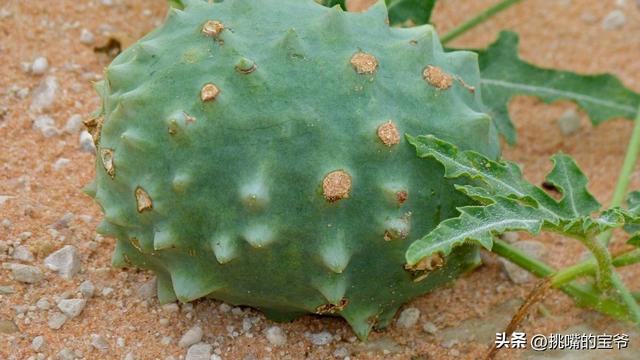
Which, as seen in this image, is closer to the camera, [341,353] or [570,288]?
[341,353]

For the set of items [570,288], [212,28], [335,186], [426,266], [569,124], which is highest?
[212,28]

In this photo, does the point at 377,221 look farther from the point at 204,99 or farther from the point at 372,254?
the point at 204,99

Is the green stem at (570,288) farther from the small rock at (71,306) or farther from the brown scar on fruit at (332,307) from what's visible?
the small rock at (71,306)

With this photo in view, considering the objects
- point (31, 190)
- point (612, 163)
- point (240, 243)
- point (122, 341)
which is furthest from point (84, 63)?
point (612, 163)

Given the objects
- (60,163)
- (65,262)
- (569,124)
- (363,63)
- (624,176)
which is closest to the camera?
(363,63)

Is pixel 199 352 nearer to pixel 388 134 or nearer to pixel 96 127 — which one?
pixel 96 127

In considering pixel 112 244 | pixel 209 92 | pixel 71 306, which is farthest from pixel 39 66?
pixel 209 92

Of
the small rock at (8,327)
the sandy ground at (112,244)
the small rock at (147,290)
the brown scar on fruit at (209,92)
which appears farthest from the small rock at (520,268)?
the small rock at (8,327)

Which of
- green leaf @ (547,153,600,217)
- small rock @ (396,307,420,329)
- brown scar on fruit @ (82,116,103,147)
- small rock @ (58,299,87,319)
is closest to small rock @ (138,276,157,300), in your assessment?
small rock @ (58,299,87,319)
